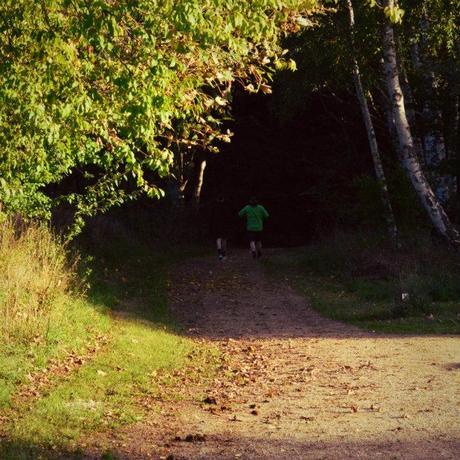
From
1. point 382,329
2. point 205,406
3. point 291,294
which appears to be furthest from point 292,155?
point 205,406

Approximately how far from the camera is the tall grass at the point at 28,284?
11.1 meters

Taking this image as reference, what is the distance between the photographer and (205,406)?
9156mm

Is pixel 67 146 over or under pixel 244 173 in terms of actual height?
under

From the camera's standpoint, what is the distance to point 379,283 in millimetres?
20172

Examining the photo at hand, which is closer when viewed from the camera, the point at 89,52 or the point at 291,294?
the point at 89,52

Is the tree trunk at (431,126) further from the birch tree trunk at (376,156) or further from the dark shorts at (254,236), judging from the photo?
the dark shorts at (254,236)

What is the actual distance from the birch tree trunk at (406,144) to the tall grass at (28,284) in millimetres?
10499

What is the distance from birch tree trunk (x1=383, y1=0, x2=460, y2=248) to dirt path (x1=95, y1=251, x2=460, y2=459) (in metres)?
6.70

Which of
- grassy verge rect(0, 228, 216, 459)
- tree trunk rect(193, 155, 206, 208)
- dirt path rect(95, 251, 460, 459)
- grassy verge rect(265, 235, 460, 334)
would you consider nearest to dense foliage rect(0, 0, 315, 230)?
grassy verge rect(0, 228, 216, 459)

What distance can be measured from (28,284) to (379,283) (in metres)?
10.5

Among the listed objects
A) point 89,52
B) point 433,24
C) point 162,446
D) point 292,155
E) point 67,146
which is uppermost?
point 433,24

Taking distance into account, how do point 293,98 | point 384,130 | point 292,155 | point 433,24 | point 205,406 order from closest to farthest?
1. point 205,406
2. point 433,24
3. point 293,98
4. point 384,130
5. point 292,155

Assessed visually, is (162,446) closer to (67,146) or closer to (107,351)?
(67,146)

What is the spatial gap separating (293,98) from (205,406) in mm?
22559
